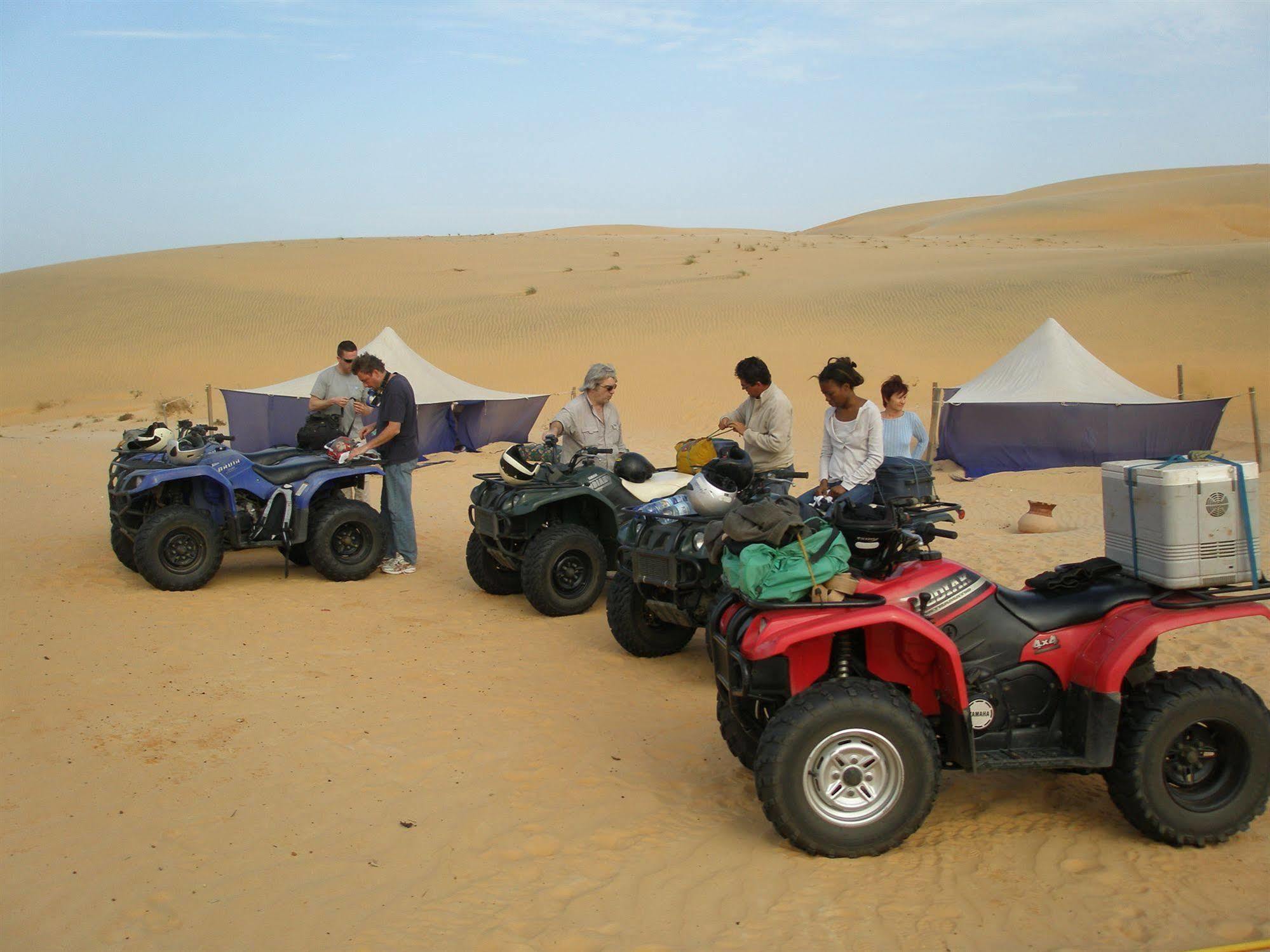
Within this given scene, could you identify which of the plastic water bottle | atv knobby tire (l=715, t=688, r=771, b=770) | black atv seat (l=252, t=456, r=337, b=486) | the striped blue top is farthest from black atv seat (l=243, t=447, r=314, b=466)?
atv knobby tire (l=715, t=688, r=771, b=770)

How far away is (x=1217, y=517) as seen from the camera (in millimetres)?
3838

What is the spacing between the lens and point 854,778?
3.89 meters

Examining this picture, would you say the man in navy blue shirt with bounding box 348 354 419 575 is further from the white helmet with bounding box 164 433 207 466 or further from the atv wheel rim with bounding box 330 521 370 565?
the white helmet with bounding box 164 433 207 466

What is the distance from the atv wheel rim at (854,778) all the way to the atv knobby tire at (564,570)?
157 inches

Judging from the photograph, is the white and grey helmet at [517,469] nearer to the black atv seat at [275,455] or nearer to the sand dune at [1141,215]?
the black atv seat at [275,455]

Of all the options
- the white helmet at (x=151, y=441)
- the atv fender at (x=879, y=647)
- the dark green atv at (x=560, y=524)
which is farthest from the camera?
the white helmet at (x=151, y=441)

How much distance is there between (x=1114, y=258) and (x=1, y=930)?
3971 cm

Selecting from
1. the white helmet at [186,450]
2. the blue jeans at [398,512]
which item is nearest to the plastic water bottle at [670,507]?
the blue jeans at [398,512]

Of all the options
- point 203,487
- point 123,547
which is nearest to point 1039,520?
point 203,487

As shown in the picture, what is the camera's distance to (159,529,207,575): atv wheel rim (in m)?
8.32

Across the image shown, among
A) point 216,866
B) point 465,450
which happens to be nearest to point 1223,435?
point 465,450

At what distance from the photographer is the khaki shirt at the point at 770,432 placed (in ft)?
22.9

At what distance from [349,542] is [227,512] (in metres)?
1.00

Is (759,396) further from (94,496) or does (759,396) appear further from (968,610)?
(94,496)
